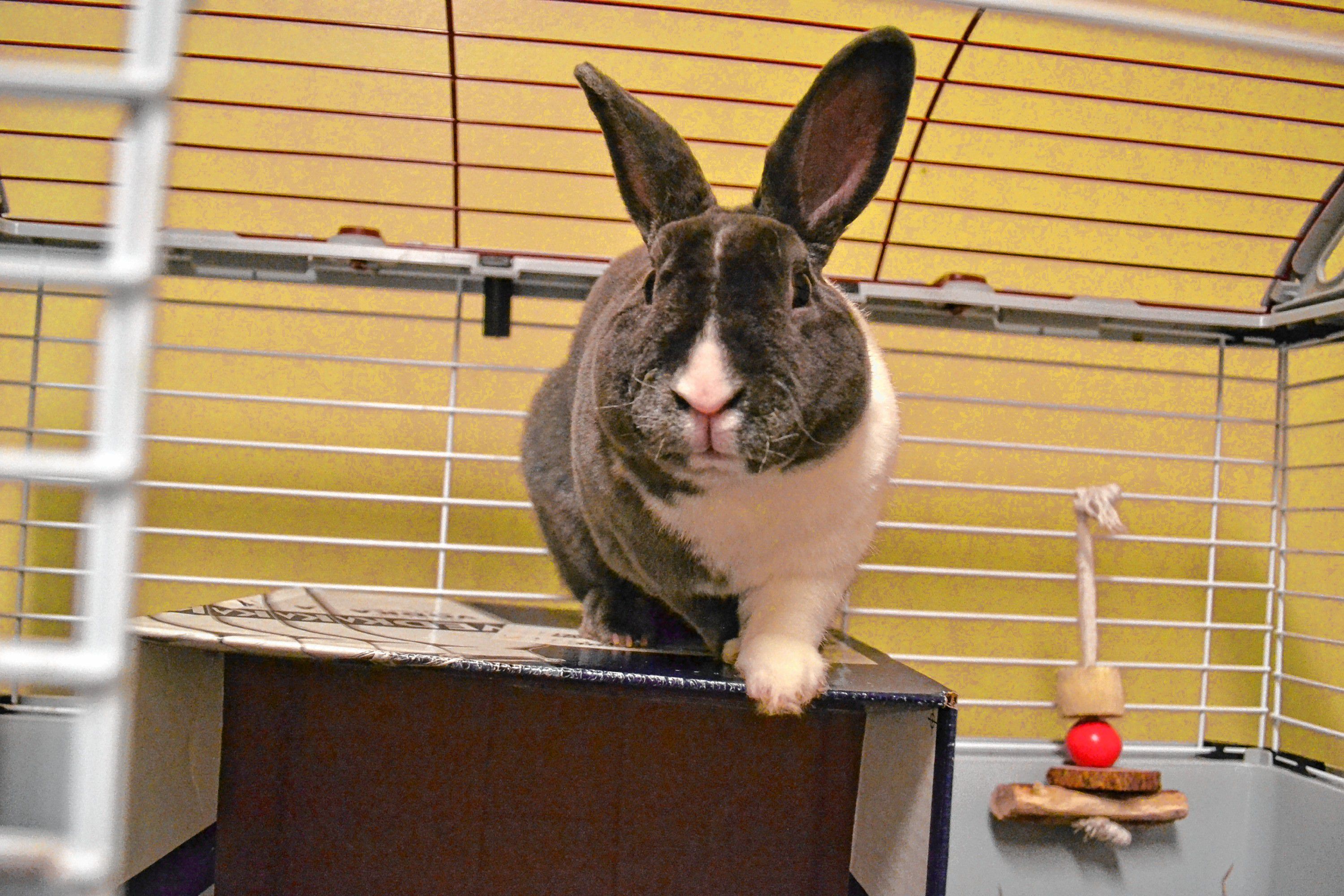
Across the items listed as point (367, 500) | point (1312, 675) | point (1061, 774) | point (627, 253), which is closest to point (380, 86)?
point (627, 253)

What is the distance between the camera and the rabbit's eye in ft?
3.26

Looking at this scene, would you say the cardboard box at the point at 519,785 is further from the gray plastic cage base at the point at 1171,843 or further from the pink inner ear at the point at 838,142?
the pink inner ear at the point at 838,142

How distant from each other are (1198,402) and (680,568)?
51.4 inches

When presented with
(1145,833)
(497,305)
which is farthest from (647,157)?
(1145,833)

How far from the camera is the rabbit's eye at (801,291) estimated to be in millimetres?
992

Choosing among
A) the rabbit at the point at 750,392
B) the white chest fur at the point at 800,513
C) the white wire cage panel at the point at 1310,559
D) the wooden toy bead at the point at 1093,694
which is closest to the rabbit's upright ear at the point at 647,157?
the rabbit at the point at 750,392

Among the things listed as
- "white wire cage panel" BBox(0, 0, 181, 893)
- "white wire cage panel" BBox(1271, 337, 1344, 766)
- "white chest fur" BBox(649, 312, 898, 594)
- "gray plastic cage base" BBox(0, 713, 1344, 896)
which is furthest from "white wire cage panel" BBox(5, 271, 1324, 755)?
"white wire cage panel" BBox(0, 0, 181, 893)

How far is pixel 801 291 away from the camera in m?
1.00

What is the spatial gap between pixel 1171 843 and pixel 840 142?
1.28 m

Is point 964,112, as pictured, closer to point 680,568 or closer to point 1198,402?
point 1198,402

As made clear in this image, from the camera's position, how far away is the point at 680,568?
3.60 feet

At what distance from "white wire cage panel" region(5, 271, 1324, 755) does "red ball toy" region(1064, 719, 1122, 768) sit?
0.18 m

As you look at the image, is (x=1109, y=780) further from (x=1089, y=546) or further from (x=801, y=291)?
(x=801, y=291)

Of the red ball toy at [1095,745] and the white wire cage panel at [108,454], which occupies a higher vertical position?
the white wire cage panel at [108,454]
